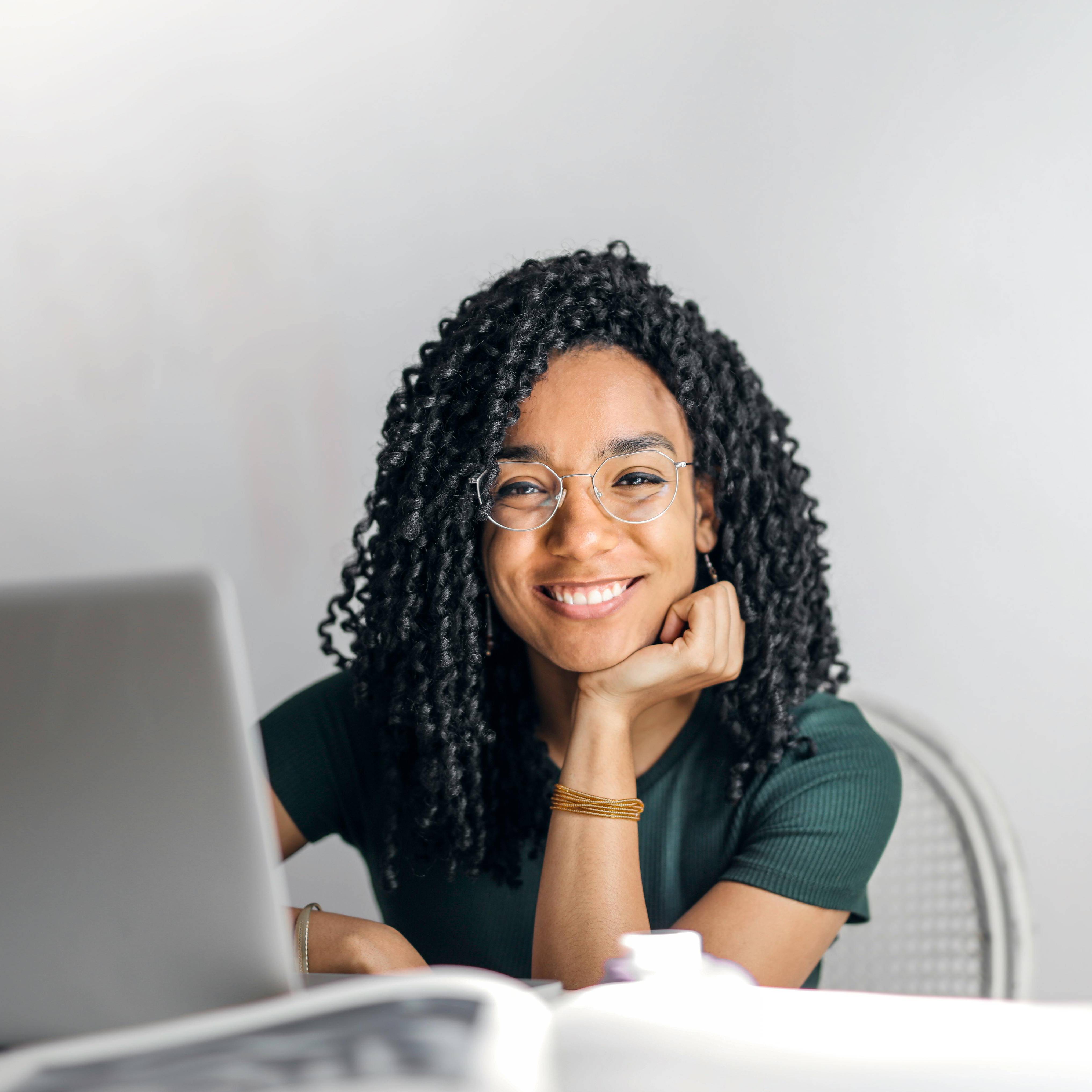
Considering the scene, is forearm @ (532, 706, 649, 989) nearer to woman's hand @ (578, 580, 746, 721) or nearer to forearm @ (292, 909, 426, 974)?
woman's hand @ (578, 580, 746, 721)

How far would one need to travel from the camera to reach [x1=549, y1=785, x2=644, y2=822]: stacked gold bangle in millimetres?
1112

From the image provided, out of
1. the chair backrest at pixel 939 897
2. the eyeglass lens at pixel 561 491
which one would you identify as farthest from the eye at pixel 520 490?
the chair backrest at pixel 939 897

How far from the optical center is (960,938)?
4.25 feet

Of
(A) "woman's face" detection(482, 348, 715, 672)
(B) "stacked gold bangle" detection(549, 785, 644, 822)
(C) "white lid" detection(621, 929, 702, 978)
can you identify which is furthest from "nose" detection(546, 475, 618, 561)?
(C) "white lid" detection(621, 929, 702, 978)

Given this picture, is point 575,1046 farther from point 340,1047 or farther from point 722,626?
point 722,626

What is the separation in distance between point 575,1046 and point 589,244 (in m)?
1.71

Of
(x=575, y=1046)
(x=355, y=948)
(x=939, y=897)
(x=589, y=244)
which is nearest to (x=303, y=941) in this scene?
(x=355, y=948)

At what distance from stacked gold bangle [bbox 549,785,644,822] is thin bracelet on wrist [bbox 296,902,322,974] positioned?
0.29 meters

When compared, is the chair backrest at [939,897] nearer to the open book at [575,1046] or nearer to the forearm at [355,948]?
the forearm at [355,948]

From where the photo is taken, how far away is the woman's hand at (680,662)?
117 cm

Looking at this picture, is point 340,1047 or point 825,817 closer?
point 340,1047

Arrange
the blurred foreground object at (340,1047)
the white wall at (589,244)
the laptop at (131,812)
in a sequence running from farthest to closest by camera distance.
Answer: the white wall at (589,244)
the laptop at (131,812)
the blurred foreground object at (340,1047)

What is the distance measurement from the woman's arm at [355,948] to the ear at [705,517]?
0.60 meters

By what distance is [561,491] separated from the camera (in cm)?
117
